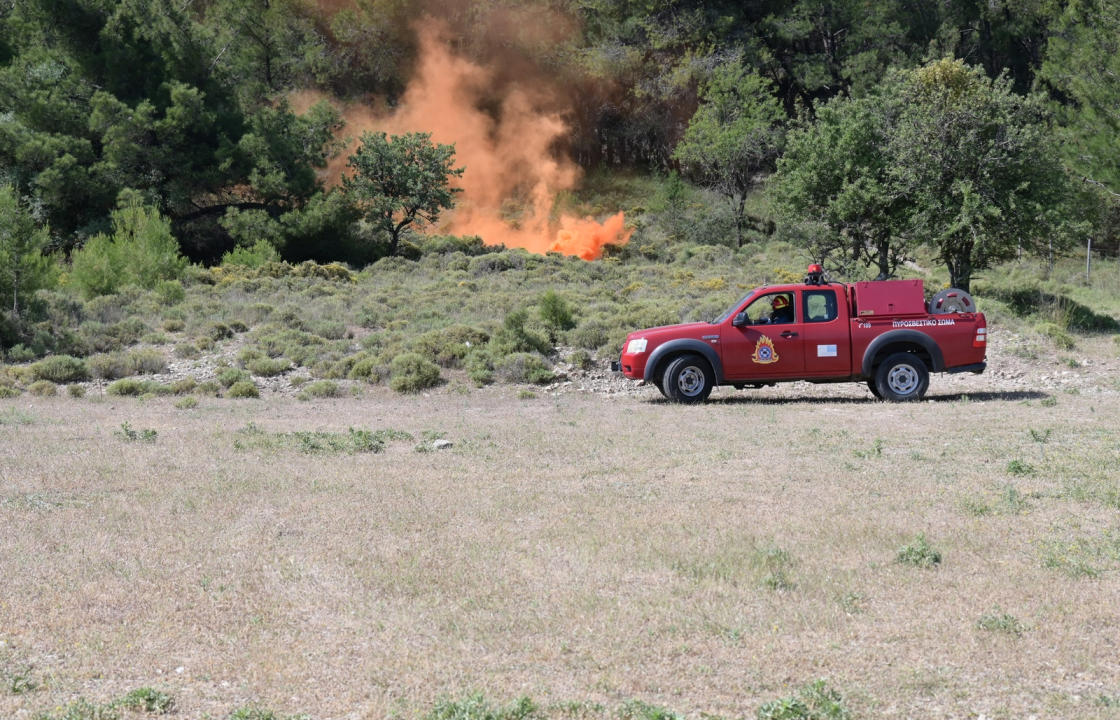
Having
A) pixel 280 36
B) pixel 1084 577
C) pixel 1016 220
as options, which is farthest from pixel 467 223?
pixel 1084 577

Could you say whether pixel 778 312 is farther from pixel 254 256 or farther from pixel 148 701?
pixel 254 256

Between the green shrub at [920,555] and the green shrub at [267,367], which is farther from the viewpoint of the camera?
the green shrub at [267,367]

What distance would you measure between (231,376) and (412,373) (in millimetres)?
3870

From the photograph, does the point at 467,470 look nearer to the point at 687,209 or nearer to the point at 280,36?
the point at 687,209

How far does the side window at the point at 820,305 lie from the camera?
16.4 meters

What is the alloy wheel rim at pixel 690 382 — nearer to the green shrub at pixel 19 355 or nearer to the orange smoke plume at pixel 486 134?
the green shrub at pixel 19 355

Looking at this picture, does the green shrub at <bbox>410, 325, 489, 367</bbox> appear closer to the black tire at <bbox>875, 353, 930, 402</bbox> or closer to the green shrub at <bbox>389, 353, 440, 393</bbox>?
the green shrub at <bbox>389, 353, 440, 393</bbox>

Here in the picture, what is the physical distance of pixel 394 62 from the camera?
236 ft

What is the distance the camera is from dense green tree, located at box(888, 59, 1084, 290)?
25.8 metres

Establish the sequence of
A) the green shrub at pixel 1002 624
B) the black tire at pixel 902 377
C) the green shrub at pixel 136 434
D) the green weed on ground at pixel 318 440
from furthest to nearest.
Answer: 1. the black tire at pixel 902 377
2. the green shrub at pixel 136 434
3. the green weed on ground at pixel 318 440
4. the green shrub at pixel 1002 624

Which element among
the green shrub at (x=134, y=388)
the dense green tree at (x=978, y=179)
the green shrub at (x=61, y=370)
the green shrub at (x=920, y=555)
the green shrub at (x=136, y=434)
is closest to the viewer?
the green shrub at (x=920, y=555)

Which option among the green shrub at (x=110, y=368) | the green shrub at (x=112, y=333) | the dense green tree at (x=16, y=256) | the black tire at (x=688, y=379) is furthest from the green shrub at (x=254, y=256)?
the black tire at (x=688, y=379)

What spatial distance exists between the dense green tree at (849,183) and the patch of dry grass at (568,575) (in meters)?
16.1

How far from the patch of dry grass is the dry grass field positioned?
0.09 ft
